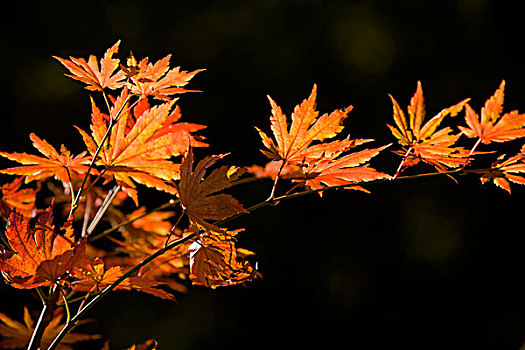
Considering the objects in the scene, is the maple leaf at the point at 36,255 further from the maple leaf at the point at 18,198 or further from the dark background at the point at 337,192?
the dark background at the point at 337,192

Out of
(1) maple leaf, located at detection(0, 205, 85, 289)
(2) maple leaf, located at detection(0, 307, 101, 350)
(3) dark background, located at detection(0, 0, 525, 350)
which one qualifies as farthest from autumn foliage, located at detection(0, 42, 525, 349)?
(3) dark background, located at detection(0, 0, 525, 350)

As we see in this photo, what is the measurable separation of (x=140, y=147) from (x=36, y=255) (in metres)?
0.16

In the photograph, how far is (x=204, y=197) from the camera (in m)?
0.49

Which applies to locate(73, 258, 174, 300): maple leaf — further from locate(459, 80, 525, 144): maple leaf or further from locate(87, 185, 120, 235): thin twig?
locate(459, 80, 525, 144): maple leaf

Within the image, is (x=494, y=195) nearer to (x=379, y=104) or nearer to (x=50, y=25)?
(x=379, y=104)

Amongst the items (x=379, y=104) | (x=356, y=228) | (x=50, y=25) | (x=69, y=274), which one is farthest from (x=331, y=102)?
(x=69, y=274)

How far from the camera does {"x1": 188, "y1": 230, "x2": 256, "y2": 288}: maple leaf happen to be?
0.51 meters

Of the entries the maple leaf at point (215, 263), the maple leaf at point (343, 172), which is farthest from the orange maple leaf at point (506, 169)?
the maple leaf at point (215, 263)

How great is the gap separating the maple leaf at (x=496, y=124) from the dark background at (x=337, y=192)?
1595mm

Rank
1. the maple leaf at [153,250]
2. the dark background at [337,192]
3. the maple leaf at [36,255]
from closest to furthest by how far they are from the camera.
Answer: the maple leaf at [36,255]
the maple leaf at [153,250]
the dark background at [337,192]

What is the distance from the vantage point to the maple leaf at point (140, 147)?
1.86 ft

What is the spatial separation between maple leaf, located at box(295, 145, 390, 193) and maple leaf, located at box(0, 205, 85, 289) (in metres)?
0.24

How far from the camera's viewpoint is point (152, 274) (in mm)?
715

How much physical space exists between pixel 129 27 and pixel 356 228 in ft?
4.54
